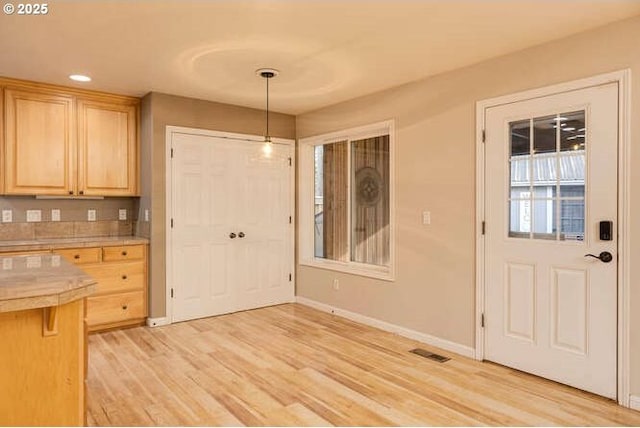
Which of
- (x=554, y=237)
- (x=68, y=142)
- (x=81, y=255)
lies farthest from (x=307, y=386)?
(x=68, y=142)

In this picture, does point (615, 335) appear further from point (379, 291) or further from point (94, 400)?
point (94, 400)

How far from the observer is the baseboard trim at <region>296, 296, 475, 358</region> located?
3565 millimetres

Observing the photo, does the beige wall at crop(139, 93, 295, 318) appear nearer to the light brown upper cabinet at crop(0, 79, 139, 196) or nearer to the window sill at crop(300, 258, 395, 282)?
the light brown upper cabinet at crop(0, 79, 139, 196)

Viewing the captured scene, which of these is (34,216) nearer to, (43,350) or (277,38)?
(43,350)

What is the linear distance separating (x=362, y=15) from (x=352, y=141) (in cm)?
226

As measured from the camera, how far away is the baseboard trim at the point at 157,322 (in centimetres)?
433

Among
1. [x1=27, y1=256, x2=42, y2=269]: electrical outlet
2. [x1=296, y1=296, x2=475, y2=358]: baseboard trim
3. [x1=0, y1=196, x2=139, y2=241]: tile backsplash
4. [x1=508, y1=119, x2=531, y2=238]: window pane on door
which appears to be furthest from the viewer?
[x1=0, y1=196, x2=139, y2=241]: tile backsplash

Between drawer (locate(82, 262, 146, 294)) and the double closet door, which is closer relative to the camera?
drawer (locate(82, 262, 146, 294))

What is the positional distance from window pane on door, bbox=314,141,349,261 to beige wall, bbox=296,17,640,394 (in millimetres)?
686

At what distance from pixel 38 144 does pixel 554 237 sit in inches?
179

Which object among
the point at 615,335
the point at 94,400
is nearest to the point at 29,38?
the point at 94,400

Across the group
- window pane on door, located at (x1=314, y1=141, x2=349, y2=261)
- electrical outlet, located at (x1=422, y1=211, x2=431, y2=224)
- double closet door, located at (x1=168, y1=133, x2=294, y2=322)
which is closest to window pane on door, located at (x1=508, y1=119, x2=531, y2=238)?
electrical outlet, located at (x1=422, y1=211, x2=431, y2=224)

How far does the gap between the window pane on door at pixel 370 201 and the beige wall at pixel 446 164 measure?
0.34 meters

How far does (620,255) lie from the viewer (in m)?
2.65
